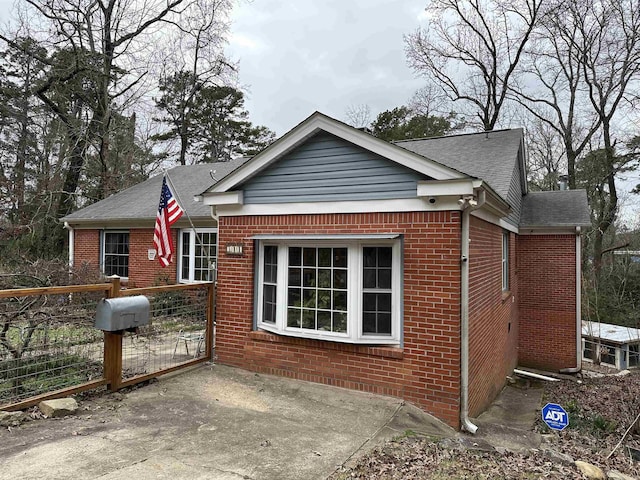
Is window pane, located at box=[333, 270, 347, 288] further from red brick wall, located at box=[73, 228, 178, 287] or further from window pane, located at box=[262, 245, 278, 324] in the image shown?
red brick wall, located at box=[73, 228, 178, 287]

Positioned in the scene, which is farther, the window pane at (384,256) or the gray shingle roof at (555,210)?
the gray shingle roof at (555,210)

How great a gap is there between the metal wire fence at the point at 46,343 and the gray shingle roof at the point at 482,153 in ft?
21.9

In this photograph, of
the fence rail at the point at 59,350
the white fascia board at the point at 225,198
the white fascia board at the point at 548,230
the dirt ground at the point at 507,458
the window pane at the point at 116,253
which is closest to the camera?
the dirt ground at the point at 507,458

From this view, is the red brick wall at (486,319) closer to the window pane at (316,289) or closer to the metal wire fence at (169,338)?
the window pane at (316,289)

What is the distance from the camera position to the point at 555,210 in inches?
508

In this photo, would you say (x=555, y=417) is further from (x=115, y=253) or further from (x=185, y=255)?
(x=115, y=253)

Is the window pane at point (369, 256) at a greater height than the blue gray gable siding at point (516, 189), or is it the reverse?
the blue gray gable siding at point (516, 189)

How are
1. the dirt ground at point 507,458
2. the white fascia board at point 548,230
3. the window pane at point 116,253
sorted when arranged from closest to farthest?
the dirt ground at point 507,458 < the white fascia board at point 548,230 < the window pane at point 116,253

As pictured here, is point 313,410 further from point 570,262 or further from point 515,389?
point 570,262

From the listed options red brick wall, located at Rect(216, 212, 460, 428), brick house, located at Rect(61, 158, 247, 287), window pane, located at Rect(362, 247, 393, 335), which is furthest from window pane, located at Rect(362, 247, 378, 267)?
brick house, located at Rect(61, 158, 247, 287)

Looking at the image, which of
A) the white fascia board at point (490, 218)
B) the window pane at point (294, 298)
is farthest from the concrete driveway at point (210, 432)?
the white fascia board at point (490, 218)

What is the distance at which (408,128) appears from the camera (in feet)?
92.2

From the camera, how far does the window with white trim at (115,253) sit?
14789 mm

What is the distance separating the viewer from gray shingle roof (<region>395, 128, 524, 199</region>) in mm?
8367
